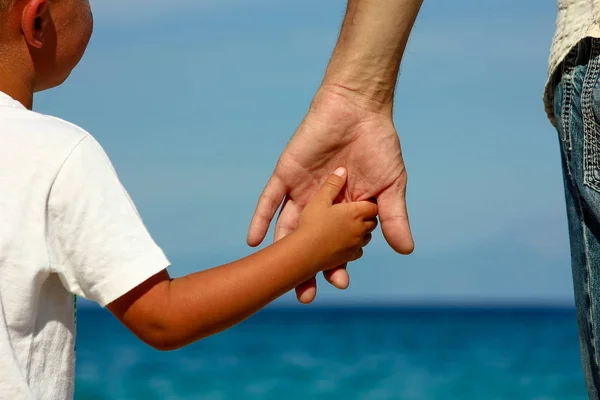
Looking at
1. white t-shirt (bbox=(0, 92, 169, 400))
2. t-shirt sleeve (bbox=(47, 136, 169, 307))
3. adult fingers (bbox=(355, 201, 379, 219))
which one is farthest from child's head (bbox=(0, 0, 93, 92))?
adult fingers (bbox=(355, 201, 379, 219))

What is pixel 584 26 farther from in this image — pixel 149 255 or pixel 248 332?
pixel 248 332

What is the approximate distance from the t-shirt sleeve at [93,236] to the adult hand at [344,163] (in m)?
0.59

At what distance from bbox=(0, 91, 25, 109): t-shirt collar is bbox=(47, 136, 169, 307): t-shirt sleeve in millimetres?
192

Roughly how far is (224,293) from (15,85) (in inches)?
24.2

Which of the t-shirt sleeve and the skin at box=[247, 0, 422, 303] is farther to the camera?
the skin at box=[247, 0, 422, 303]

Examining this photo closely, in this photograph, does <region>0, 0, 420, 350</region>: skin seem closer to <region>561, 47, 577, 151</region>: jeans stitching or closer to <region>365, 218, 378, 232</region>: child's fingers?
<region>365, 218, 378, 232</region>: child's fingers

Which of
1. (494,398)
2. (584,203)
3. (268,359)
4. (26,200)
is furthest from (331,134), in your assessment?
(268,359)

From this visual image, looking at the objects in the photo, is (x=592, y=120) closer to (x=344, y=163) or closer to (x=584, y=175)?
(x=584, y=175)

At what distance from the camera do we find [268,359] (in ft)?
55.6

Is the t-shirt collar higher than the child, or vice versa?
the t-shirt collar

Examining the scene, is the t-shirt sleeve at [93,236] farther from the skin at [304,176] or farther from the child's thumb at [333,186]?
the child's thumb at [333,186]

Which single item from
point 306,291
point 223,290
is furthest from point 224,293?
point 306,291

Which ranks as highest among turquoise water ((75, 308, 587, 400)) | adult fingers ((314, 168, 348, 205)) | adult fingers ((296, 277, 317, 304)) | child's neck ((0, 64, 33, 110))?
child's neck ((0, 64, 33, 110))

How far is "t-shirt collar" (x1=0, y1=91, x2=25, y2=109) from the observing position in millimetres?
1799
